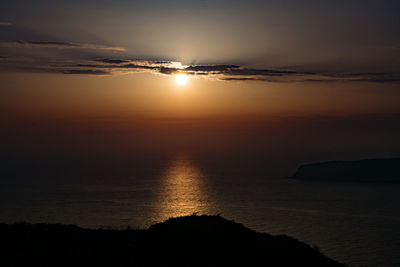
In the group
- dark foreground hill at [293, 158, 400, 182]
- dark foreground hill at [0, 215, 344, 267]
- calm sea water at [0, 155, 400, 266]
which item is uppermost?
dark foreground hill at [293, 158, 400, 182]

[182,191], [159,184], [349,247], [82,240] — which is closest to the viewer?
[82,240]

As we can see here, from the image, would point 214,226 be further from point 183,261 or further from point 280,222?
point 280,222

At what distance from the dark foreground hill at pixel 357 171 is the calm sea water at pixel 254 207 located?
15.3 m

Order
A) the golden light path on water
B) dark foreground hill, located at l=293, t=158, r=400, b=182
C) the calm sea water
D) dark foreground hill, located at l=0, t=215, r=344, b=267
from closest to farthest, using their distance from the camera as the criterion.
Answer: dark foreground hill, located at l=0, t=215, r=344, b=267 < the calm sea water < the golden light path on water < dark foreground hill, located at l=293, t=158, r=400, b=182

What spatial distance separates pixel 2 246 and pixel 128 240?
7.27m

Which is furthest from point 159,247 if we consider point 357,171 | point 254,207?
point 357,171

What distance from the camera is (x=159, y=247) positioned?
22.8 metres

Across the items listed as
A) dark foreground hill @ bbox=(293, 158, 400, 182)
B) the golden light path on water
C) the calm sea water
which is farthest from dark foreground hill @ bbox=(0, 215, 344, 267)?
dark foreground hill @ bbox=(293, 158, 400, 182)

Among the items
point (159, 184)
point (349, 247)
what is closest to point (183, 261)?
point (349, 247)

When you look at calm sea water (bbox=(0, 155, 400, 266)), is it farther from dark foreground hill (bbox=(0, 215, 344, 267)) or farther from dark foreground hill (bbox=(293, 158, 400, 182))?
dark foreground hill (bbox=(0, 215, 344, 267))

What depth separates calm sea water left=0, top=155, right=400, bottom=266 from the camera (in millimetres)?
70800

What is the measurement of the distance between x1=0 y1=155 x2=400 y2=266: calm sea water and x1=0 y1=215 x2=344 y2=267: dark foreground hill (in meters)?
21.2

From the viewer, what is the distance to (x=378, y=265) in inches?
2095

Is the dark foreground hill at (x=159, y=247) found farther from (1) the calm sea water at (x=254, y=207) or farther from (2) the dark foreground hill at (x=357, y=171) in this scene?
(2) the dark foreground hill at (x=357, y=171)
